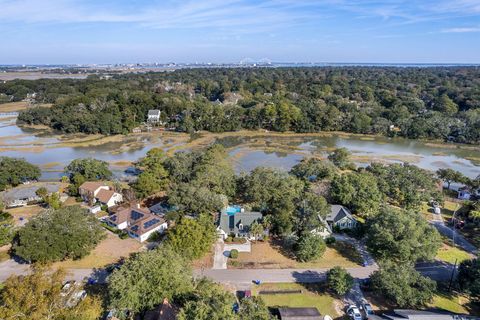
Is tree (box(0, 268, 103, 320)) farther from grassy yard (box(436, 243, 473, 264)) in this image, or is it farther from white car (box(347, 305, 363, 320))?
grassy yard (box(436, 243, 473, 264))

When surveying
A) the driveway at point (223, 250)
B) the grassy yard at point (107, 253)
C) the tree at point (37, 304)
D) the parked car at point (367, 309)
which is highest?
the tree at point (37, 304)

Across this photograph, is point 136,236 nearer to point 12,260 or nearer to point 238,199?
point 12,260

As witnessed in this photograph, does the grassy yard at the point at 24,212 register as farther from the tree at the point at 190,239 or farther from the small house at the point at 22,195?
the tree at the point at 190,239

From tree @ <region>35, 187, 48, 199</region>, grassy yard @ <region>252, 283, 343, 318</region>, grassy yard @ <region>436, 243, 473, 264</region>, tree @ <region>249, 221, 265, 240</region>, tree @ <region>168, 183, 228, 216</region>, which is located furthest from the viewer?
tree @ <region>35, 187, 48, 199</region>

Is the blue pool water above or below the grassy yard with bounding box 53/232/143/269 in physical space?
above

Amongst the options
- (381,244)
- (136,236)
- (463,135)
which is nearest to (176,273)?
(136,236)

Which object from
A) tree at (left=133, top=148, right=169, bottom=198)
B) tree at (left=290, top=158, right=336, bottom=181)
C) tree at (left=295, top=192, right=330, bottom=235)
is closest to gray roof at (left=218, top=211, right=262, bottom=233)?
tree at (left=295, top=192, right=330, bottom=235)

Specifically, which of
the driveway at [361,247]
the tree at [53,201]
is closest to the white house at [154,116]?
the tree at [53,201]
